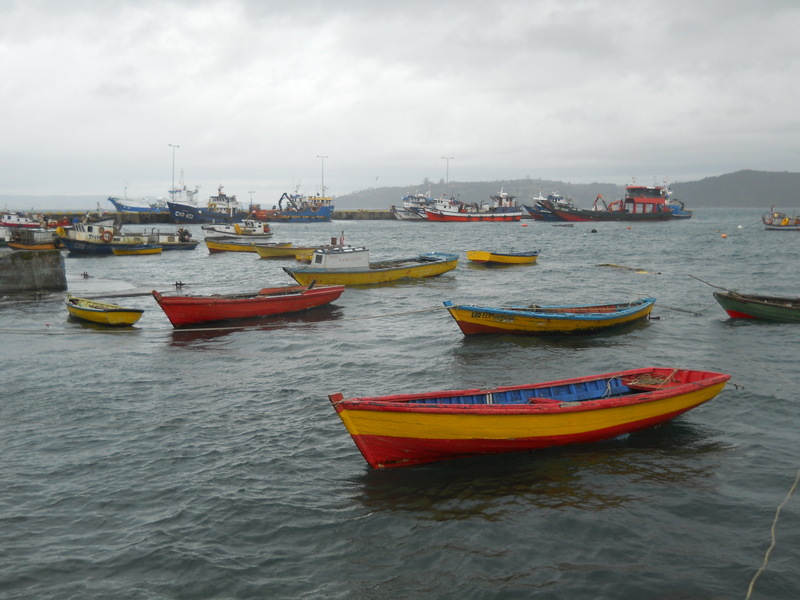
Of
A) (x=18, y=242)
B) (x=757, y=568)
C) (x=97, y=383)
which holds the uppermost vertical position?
(x=18, y=242)

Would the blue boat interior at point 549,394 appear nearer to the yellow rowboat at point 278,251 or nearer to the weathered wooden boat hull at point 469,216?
the yellow rowboat at point 278,251

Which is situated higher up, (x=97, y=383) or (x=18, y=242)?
(x=18, y=242)

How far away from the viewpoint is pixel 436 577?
934 cm

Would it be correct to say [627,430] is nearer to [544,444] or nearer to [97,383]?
[544,444]

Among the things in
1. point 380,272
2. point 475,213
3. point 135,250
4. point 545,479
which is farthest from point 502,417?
point 475,213

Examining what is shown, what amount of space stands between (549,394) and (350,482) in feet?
17.2

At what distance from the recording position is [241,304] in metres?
26.6

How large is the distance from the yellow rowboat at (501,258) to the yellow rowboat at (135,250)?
3145 centimetres

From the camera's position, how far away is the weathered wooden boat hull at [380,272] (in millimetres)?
35031

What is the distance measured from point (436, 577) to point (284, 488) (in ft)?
12.8

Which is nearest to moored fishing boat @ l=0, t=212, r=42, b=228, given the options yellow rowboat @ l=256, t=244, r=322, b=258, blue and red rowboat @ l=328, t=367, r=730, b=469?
yellow rowboat @ l=256, t=244, r=322, b=258

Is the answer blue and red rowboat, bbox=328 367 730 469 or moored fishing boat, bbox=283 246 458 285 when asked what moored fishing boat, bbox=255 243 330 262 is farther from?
blue and red rowboat, bbox=328 367 730 469

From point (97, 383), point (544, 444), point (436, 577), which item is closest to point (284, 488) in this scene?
point (436, 577)

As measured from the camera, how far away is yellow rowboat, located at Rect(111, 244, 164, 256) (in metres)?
57.0
